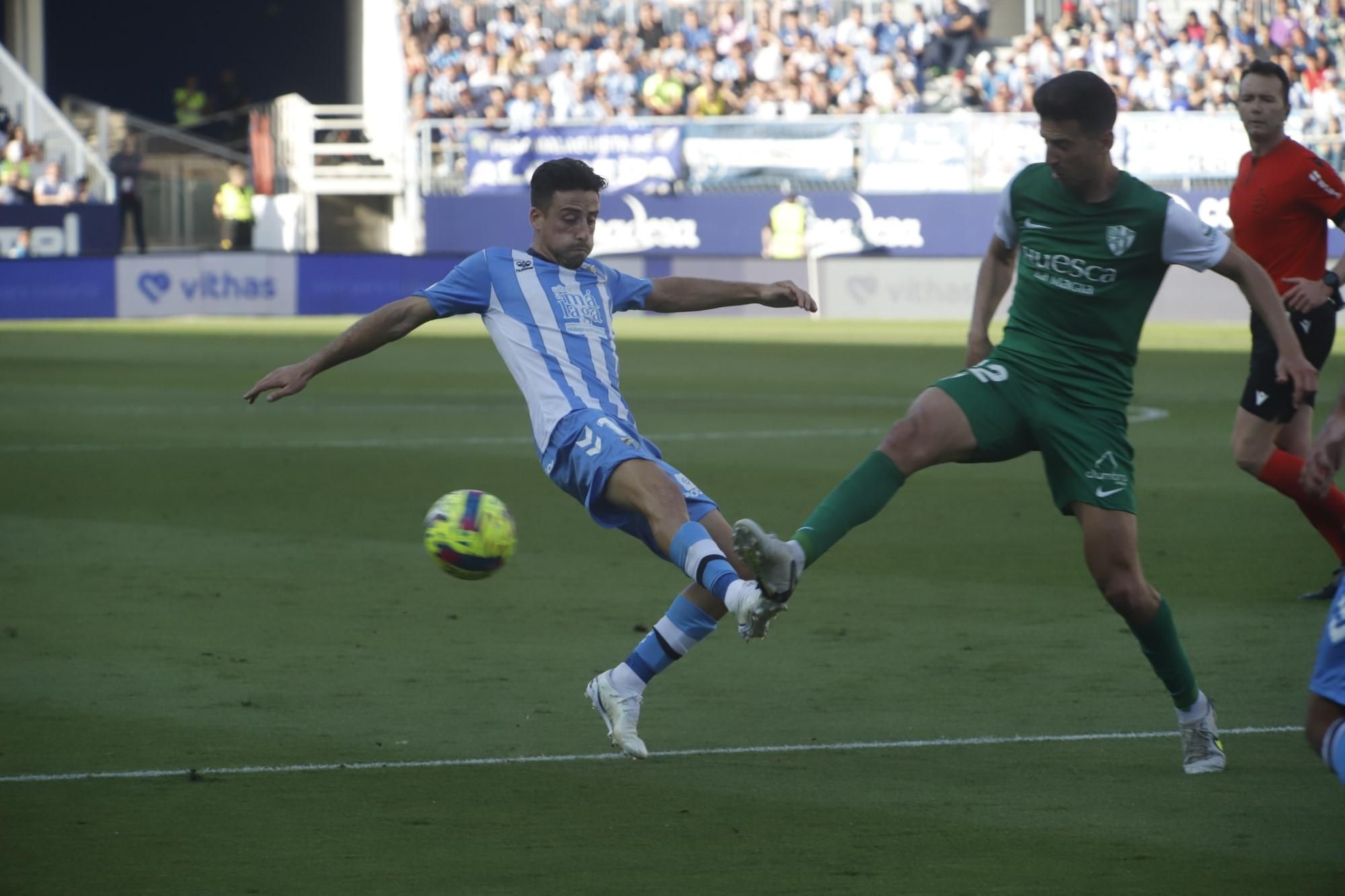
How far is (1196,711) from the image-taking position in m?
5.49

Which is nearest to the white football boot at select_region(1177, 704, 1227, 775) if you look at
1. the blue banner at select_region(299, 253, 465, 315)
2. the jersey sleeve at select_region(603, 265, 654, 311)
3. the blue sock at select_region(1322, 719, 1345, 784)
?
the blue sock at select_region(1322, 719, 1345, 784)

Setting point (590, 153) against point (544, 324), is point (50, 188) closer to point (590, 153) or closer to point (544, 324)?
point (590, 153)

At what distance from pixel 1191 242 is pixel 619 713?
2111mm

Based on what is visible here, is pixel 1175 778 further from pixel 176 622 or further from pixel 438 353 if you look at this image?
pixel 438 353

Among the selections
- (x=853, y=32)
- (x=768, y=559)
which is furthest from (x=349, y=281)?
(x=768, y=559)

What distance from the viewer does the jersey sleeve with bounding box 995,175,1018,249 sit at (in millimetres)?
5734

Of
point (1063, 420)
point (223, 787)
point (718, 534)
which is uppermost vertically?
point (1063, 420)

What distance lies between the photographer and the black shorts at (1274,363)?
26.3 feet

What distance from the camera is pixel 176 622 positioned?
794 centimetres

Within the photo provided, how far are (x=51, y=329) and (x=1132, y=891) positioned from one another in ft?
86.1

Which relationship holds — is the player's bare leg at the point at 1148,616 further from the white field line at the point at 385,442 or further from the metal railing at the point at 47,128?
the metal railing at the point at 47,128

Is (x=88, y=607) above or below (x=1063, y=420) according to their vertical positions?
below

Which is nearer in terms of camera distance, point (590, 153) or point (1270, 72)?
point (1270, 72)

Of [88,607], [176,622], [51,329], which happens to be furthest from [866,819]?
[51,329]
